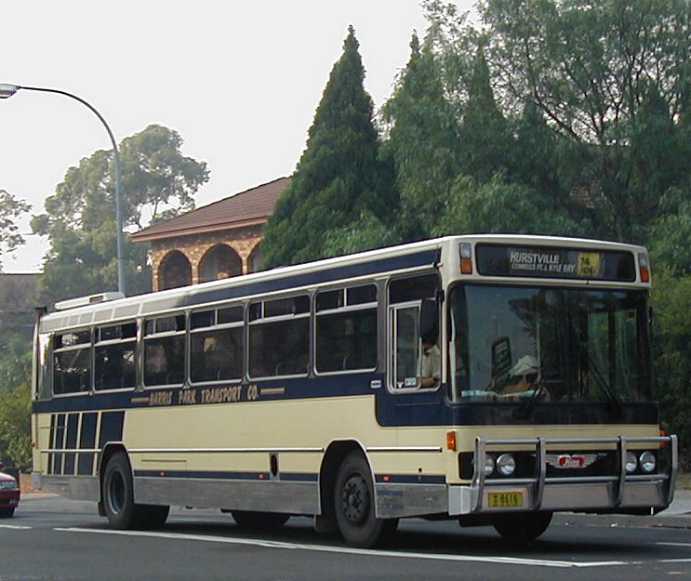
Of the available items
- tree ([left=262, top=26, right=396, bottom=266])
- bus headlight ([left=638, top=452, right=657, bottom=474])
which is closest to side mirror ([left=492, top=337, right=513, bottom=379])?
bus headlight ([left=638, top=452, right=657, bottom=474])

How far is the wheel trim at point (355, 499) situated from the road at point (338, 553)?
1.18 feet

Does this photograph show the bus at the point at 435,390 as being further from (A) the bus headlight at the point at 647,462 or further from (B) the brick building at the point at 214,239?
(B) the brick building at the point at 214,239

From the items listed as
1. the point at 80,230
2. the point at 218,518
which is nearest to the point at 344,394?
the point at 218,518

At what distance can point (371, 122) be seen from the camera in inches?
1801

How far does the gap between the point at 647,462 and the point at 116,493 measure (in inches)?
326

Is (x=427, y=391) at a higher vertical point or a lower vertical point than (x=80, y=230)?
lower

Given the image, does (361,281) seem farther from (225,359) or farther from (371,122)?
(371,122)

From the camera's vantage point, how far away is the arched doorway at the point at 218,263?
6066 cm

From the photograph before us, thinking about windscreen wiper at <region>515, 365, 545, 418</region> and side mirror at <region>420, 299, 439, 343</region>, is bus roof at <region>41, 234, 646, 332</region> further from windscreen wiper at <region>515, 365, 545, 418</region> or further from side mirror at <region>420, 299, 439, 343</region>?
windscreen wiper at <region>515, 365, 545, 418</region>

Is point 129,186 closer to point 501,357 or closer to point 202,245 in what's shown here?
point 202,245

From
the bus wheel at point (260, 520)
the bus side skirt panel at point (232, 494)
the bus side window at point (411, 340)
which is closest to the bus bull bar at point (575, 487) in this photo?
the bus side window at point (411, 340)

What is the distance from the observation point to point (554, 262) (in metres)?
16.0

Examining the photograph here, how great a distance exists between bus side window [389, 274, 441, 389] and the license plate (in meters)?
1.16

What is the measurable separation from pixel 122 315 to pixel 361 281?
19.3 feet
